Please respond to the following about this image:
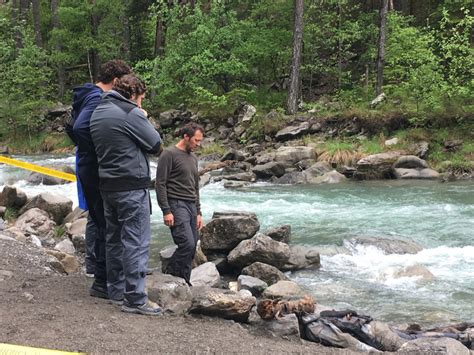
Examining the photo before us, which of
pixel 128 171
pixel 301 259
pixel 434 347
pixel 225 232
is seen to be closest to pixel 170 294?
pixel 128 171

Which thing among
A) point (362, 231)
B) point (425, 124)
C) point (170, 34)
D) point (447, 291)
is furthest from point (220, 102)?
point (447, 291)

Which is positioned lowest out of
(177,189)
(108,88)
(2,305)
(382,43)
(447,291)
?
(447,291)

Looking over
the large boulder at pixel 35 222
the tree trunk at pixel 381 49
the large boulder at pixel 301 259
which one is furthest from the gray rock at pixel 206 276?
the tree trunk at pixel 381 49

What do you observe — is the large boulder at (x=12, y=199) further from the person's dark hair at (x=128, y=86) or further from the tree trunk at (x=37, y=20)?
the tree trunk at (x=37, y=20)

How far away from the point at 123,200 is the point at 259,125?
18.1 metres

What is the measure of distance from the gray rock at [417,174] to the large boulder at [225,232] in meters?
9.32

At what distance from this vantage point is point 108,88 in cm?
515

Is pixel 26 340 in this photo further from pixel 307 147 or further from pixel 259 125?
pixel 259 125

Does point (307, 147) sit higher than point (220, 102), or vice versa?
point (220, 102)

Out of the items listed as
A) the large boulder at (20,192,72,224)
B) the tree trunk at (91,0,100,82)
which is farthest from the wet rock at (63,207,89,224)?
the tree trunk at (91,0,100,82)

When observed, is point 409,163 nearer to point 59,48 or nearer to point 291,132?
point 291,132

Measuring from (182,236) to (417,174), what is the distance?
12.5 metres

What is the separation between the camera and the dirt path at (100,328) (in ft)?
13.1

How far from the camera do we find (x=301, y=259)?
344 inches
